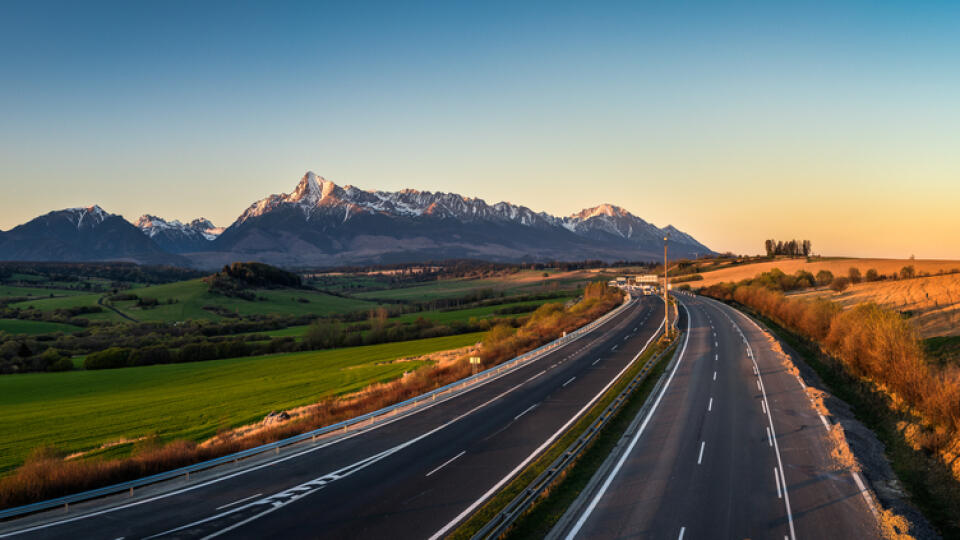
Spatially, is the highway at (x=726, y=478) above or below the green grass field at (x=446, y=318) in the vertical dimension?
above

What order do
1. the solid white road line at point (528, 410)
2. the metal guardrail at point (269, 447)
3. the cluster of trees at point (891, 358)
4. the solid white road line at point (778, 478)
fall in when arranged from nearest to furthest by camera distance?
1. the metal guardrail at point (269, 447)
2. the solid white road line at point (778, 478)
3. the cluster of trees at point (891, 358)
4. the solid white road line at point (528, 410)

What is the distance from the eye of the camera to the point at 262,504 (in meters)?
16.3

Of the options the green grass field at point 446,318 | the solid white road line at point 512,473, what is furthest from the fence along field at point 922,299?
the green grass field at point 446,318

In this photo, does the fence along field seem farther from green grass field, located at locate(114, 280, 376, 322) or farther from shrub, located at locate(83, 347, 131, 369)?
green grass field, located at locate(114, 280, 376, 322)

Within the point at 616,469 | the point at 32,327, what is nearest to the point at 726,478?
the point at 616,469

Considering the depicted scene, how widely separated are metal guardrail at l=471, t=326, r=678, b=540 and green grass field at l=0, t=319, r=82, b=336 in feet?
360

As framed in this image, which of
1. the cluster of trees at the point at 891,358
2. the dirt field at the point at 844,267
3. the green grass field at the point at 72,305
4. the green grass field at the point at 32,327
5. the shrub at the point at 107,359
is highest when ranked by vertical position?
the dirt field at the point at 844,267

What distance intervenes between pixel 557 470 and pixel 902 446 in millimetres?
16093

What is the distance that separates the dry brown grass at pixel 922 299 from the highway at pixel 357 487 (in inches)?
1813

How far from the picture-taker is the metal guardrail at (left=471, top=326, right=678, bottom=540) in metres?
13.7

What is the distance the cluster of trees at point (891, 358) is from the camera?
23547mm

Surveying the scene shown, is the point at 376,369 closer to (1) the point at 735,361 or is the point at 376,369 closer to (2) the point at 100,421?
(2) the point at 100,421

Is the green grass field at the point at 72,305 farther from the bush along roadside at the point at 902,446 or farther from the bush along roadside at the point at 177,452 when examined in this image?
the bush along roadside at the point at 902,446

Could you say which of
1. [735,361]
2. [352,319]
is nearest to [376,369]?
[735,361]
